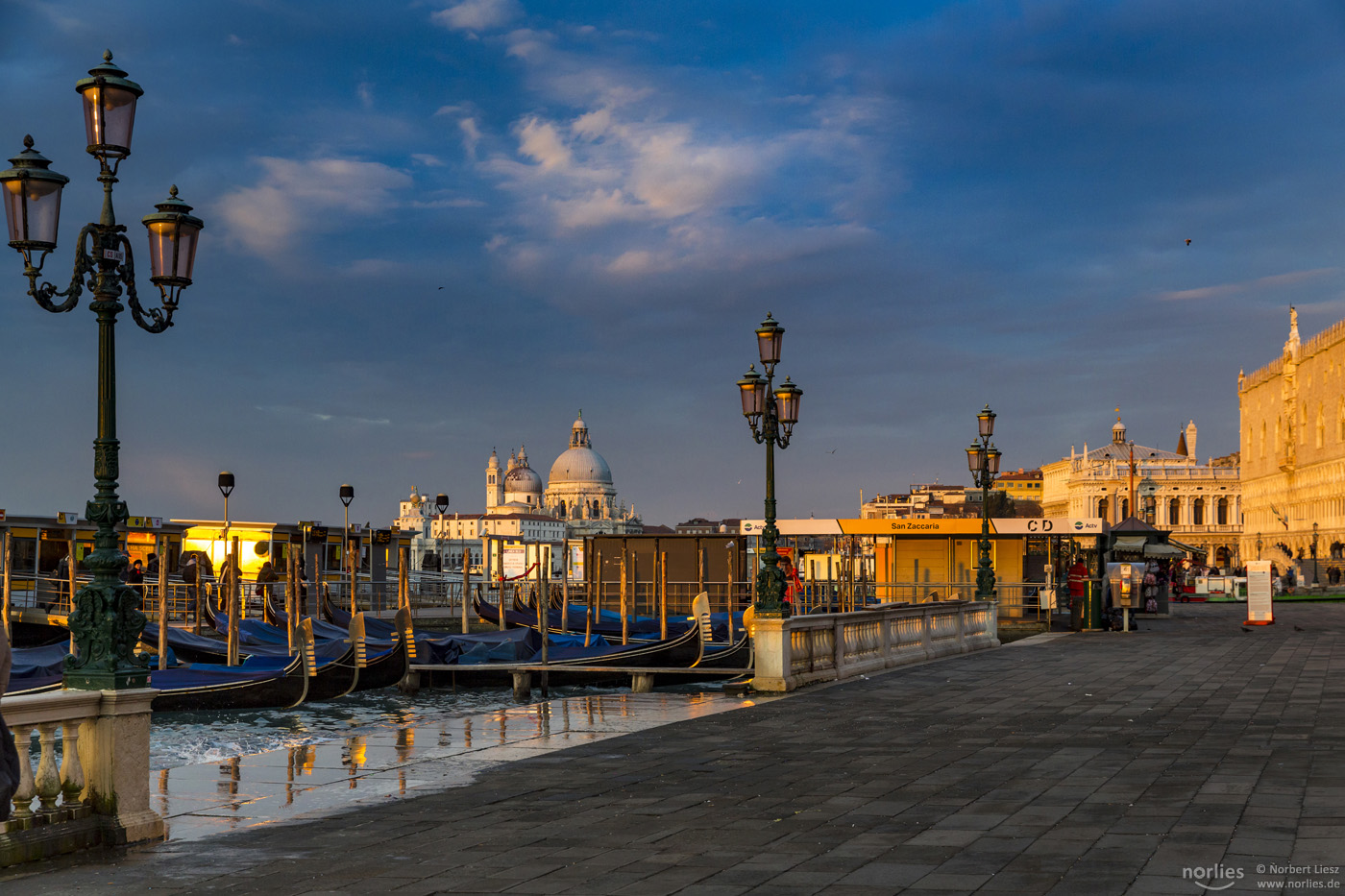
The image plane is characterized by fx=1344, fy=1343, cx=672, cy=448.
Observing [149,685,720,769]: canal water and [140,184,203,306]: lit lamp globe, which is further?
[149,685,720,769]: canal water

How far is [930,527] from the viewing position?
35.4 metres

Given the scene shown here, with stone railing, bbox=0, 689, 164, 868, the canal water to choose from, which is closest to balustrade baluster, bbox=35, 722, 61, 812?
stone railing, bbox=0, 689, 164, 868

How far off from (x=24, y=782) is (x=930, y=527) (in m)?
30.0

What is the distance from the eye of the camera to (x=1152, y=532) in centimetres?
3894

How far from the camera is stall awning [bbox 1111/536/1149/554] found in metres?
37.9

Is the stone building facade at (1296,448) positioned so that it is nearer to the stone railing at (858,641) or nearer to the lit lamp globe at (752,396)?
the stone railing at (858,641)

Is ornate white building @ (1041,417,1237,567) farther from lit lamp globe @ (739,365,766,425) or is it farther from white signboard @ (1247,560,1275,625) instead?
lit lamp globe @ (739,365,766,425)

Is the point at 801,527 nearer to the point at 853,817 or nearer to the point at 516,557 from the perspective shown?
the point at 853,817

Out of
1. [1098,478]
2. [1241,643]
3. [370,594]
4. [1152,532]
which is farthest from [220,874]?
[1098,478]

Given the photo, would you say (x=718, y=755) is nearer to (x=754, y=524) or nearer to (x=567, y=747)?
(x=567, y=747)

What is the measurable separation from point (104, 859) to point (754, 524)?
28805mm

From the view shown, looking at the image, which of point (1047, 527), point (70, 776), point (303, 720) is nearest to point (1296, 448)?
point (1047, 527)

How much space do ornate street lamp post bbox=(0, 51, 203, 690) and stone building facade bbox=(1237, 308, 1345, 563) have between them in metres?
82.7

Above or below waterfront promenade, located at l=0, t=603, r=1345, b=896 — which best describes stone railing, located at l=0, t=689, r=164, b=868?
above
